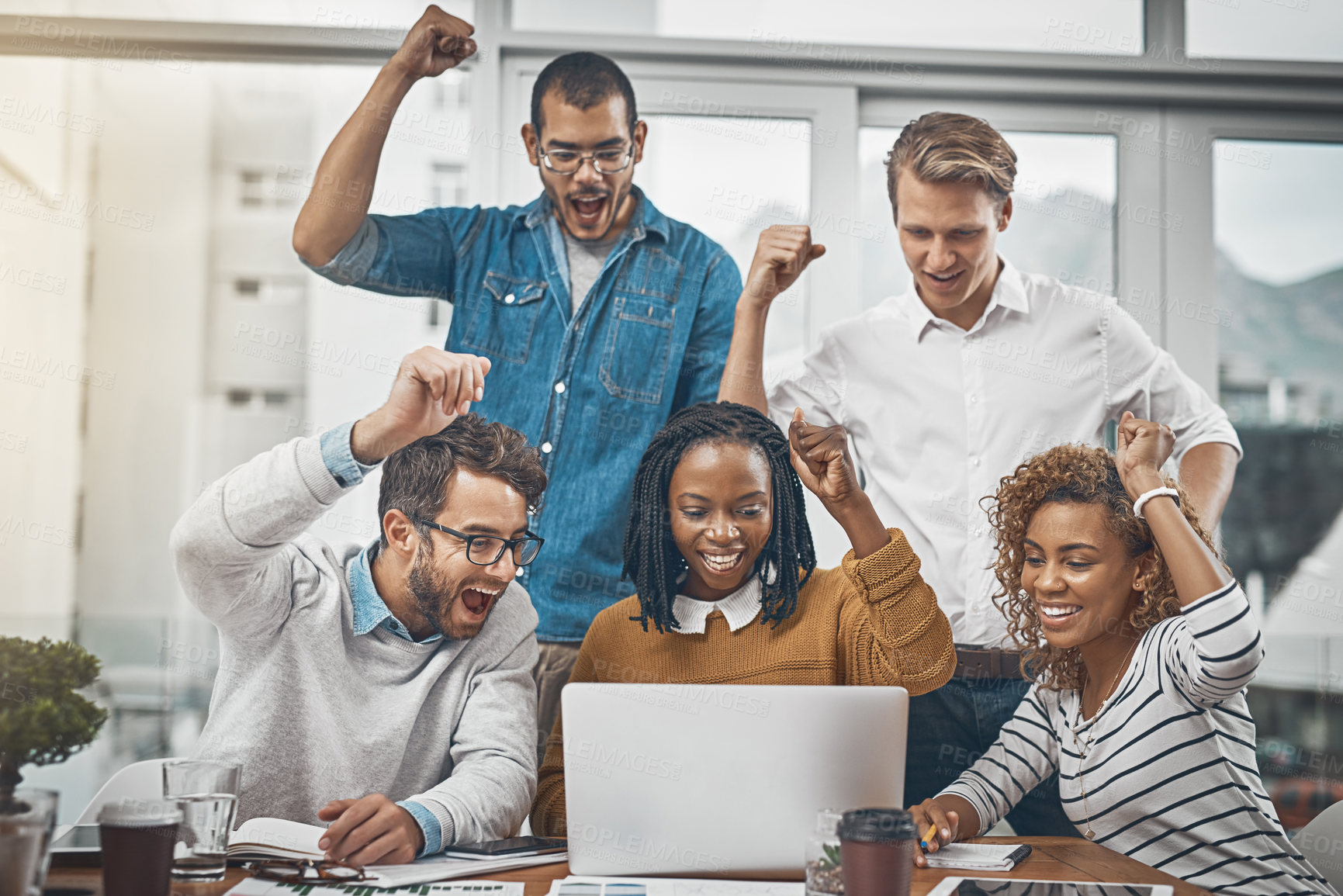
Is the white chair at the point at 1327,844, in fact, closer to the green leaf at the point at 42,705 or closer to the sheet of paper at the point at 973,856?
the sheet of paper at the point at 973,856

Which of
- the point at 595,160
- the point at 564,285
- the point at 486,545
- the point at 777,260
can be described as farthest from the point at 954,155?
the point at 486,545

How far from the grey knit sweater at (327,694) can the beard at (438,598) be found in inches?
0.8

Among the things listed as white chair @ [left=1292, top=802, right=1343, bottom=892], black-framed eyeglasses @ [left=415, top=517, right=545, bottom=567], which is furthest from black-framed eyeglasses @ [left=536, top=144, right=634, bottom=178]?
white chair @ [left=1292, top=802, right=1343, bottom=892]

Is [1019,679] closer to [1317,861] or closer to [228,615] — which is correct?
[1317,861]

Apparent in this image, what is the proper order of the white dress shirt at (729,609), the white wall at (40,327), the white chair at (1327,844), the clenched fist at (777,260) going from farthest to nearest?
1. the white wall at (40,327)
2. the clenched fist at (777,260)
3. the white dress shirt at (729,609)
4. the white chair at (1327,844)

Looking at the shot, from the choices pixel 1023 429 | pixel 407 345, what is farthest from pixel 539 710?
pixel 1023 429

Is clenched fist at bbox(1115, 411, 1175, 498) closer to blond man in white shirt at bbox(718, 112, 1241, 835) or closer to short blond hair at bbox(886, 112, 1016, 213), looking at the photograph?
blond man in white shirt at bbox(718, 112, 1241, 835)

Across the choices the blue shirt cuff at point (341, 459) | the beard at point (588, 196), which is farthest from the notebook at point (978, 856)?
the beard at point (588, 196)

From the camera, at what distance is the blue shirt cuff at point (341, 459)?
1.49 m

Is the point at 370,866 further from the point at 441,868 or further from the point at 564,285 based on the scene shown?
the point at 564,285

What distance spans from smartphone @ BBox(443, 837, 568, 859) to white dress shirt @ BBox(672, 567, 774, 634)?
47 cm

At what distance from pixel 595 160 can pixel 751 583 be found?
92 centimetres

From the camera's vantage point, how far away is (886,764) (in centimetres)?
123

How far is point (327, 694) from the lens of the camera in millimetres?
1623
